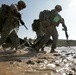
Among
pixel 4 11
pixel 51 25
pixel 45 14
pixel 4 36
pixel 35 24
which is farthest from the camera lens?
pixel 35 24

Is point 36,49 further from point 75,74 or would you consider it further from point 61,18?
point 75,74

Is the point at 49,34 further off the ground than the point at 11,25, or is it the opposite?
the point at 11,25

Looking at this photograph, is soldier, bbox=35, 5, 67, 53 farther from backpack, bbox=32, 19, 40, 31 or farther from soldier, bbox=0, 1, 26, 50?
backpack, bbox=32, 19, 40, 31

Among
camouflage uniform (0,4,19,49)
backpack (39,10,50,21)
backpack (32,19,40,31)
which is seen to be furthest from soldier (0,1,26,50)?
backpack (32,19,40,31)

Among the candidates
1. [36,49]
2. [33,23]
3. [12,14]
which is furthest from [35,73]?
[33,23]

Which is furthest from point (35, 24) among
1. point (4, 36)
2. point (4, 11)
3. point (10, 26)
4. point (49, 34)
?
point (4, 36)

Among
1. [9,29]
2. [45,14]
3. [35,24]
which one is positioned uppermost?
[45,14]

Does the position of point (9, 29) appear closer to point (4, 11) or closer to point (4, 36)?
point (4, 36)

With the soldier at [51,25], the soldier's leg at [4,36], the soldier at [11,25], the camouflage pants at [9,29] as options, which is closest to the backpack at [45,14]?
the soldier at [51,25]

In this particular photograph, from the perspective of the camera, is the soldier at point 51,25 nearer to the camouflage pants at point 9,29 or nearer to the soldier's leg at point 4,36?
the camouflage pants at point 9,29

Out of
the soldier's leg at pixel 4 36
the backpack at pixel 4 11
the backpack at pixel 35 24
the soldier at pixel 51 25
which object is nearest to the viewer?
the soldier's leg at pixel 4 36

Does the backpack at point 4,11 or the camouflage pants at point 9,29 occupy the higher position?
the backpack at point 4,11

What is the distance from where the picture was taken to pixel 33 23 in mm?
11422

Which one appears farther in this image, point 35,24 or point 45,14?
point 35,24
